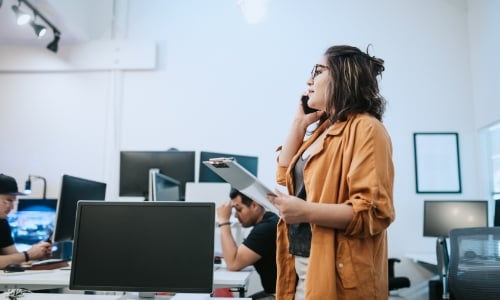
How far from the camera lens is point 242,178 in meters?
1.26

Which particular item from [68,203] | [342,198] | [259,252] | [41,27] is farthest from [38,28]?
[342,198]

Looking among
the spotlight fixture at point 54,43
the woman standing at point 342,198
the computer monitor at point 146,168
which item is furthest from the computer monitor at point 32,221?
the woman standing at point 342,198

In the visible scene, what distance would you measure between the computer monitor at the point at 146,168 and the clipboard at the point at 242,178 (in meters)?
1.57

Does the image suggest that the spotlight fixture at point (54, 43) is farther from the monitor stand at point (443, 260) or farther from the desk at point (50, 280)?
the monitor stand at point (443, 260)

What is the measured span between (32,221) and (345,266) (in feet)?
11.3

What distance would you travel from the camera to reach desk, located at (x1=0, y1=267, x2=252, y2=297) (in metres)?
1.83

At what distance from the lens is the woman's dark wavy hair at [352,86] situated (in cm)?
127

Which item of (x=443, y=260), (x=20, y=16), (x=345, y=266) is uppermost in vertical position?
(x=20, y=16)

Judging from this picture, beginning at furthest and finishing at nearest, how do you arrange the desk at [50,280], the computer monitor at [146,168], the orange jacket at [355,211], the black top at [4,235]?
the computer monitor at [146,168], the black top at [4,235], the desk at [50,280], the orange jacket at [355,211]

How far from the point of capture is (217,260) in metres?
2.49

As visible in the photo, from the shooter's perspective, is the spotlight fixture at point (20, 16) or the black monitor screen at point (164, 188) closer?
the black monitor screen at point (164, 188)

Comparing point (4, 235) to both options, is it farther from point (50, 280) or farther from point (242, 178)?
point (242, 178)

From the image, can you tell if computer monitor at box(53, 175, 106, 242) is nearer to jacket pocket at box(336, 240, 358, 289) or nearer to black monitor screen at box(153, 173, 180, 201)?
black monitor screen at box(153, 173, 180, 201)

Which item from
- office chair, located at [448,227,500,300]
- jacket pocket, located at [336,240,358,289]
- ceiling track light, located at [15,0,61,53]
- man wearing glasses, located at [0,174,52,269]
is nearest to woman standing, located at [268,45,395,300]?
jacket pocket, located at [336,240,358,289]
